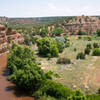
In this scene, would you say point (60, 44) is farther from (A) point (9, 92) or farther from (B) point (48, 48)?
(A) point (9, 92)

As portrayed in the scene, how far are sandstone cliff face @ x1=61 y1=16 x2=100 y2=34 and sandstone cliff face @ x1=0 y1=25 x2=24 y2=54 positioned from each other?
3190 cm

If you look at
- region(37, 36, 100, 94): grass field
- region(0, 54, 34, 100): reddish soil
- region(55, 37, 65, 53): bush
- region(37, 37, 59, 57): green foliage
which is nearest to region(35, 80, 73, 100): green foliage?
region(0, 54, 34, 100): reddish soil

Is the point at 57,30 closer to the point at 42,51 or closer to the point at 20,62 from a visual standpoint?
the point at 42,51

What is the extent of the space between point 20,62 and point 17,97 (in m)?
5.20

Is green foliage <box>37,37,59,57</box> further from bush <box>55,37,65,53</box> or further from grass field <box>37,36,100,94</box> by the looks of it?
grass field <box>37,36,100,94</box>

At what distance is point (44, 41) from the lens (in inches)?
1341

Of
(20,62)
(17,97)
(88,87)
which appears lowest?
(17,97)

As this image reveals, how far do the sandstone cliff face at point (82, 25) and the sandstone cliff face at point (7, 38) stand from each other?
1256 inches

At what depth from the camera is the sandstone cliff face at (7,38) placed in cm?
3956

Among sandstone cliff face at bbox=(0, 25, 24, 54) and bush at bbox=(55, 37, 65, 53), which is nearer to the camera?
bush at bbox=(55, 37, 65, 53)

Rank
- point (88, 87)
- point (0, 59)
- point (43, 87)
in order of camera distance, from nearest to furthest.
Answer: point (43, 87) < point (88, 87) < point (0, 59)

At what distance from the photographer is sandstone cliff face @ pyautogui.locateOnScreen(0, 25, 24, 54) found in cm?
3956

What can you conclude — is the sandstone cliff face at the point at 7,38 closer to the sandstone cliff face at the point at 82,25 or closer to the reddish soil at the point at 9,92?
the reddish soil at the point at 9,92

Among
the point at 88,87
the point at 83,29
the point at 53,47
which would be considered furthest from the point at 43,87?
the point at 83,29
